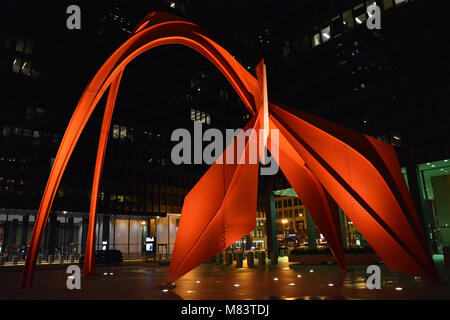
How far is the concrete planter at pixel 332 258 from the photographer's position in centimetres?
2027

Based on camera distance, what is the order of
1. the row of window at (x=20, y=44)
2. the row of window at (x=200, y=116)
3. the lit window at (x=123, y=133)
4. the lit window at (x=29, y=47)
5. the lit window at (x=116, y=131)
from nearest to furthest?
the row of window at (x=20, y=44)
the lit window at (x=29, y=47)
the lit window at (x=116, y=131)
the lit window at (x=123, y=133)
the row of window at (x=200, y=116)

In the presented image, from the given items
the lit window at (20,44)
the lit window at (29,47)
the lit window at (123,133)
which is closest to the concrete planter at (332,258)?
the lit window at (123,133)

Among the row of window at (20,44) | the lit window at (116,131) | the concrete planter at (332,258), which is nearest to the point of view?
the concrete planter at (332,258)

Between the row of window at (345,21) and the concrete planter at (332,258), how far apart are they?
21.7 meters

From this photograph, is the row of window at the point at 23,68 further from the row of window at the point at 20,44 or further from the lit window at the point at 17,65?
the row of window at the point at 20,44

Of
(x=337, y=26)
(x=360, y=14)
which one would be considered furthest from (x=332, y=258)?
(x=337, y=26)

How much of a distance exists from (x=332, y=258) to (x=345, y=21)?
Result: 23.7 m

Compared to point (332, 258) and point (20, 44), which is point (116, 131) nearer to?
point (20, 44)

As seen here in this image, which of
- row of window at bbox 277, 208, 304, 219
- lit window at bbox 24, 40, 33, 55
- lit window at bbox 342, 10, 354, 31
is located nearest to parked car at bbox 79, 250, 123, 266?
lit window at bbox 24, 40, 33, 55

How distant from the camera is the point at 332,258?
21781 mm

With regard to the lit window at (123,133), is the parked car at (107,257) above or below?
below

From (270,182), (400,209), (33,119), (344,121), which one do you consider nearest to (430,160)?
(344,121)
